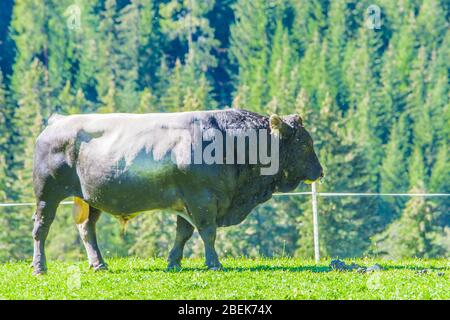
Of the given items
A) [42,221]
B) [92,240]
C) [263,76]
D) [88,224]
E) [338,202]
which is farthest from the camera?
[263,76]

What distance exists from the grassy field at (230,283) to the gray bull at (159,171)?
2.23ft

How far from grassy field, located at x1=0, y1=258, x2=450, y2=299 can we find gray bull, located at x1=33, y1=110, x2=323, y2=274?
2.23 ft

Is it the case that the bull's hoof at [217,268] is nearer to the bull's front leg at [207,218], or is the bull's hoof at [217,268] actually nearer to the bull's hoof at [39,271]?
the bull's front leg at [207,218]

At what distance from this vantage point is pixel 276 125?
52.4ft

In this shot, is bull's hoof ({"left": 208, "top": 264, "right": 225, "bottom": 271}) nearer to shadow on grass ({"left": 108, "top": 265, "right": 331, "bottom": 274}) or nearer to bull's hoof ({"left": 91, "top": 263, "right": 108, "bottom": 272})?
shadow on grass ({"left": 108, "top": 265, "right": 331, "bottom": 274})

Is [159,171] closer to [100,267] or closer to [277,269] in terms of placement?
[100,267]

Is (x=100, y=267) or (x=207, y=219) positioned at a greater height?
(x=207, y=219)

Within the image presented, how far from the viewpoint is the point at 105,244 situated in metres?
98.6

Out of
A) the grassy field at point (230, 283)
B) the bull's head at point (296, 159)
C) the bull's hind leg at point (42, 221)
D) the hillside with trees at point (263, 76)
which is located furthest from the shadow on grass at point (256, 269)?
the hillside with trees at point (263, 76)

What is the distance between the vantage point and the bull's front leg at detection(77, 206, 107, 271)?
16.1m

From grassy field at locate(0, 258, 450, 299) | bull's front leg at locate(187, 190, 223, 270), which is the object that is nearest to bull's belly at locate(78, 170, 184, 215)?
bull's front leg at locate(187, 190, 223, 270)

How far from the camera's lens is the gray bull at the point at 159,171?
1530 cm

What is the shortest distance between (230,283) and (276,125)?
312cm

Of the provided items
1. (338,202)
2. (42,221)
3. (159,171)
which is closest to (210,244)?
(159,171)
